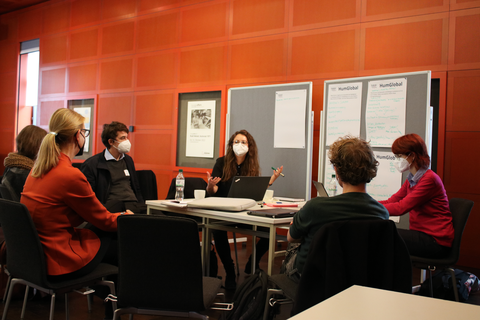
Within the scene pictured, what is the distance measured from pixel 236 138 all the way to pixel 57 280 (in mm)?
2077

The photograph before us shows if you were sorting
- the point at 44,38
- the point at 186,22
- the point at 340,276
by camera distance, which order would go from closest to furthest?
the point at 340,276, the point at 186,22, the point at 44,38

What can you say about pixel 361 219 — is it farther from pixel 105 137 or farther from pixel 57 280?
pixel 105 137

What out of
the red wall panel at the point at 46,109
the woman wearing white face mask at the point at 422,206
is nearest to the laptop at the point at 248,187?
the woman wearing white face mask at the point at 422,206

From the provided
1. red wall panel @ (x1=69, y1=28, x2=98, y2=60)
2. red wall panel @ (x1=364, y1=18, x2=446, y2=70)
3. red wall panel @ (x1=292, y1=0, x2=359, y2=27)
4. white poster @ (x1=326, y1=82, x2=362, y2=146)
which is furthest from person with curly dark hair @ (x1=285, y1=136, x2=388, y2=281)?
red wall panel @ (x1=69, y1=28, x2=98, y2=60)

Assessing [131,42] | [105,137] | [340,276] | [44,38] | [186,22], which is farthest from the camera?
[44,38]

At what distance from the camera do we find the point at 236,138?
3629 millimetres

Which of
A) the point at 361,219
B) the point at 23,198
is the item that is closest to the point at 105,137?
the point at 23,198

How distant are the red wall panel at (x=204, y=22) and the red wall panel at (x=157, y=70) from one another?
40cm

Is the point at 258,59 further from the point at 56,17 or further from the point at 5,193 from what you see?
the point at 56,17

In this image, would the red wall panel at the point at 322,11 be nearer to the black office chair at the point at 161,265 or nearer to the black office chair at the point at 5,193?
the black office chair at the point at 5,193

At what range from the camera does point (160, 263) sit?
62.6 inches

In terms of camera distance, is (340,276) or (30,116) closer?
(340,276)

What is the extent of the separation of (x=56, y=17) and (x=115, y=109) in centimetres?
247

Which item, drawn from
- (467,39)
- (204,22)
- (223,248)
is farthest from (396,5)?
(223,248)
